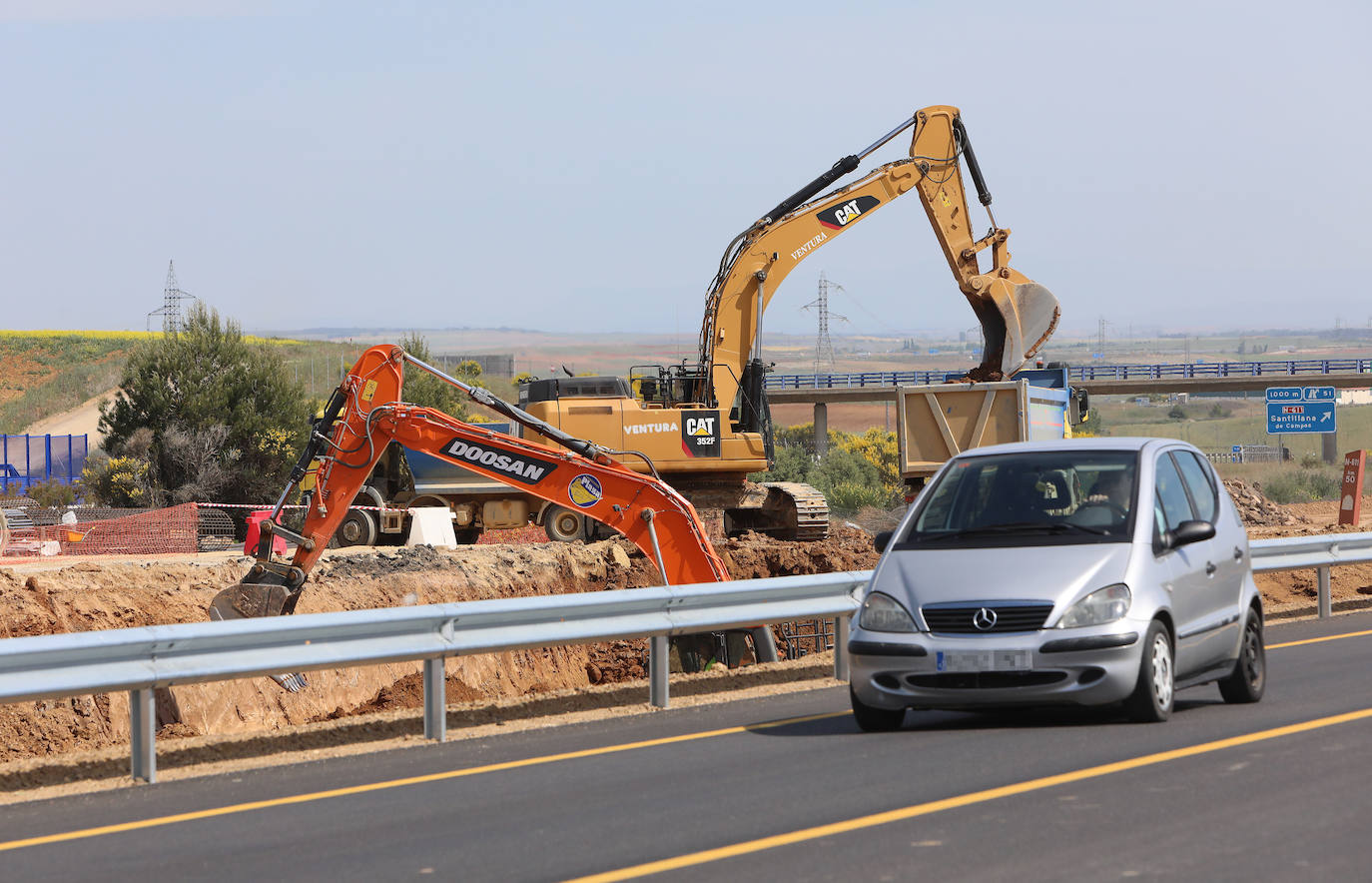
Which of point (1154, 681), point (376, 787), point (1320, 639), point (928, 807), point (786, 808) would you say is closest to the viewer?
point (928, 807)

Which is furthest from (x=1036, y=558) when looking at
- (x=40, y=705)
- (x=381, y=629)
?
(x=40, y=705)

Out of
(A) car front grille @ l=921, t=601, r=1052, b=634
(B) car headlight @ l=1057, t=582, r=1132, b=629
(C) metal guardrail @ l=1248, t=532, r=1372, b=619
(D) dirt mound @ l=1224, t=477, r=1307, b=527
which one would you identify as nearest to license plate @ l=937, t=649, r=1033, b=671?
(A) car front grille @ l=921, t=601, r=1052, b=634

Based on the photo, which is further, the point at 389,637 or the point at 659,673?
the point at 659,673

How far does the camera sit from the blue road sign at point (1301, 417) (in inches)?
1802

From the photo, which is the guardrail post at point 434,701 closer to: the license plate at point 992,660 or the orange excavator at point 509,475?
the license plate at point 992,660

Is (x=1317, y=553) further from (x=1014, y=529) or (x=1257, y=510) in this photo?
(x=1257, y=510)

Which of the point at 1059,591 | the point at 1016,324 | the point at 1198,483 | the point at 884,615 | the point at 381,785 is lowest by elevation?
the point at 381,785

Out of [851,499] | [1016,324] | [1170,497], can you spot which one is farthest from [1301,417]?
[1170,497]

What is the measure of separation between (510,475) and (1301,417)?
113 feet

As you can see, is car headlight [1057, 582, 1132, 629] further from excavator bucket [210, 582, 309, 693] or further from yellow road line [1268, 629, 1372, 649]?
excavator bucket [210, 582, 309, 693]

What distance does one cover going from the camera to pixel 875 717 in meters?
10.1

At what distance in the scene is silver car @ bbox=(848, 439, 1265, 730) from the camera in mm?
9422

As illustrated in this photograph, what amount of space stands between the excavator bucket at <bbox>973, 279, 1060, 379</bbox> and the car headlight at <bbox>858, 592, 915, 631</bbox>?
56.3ft

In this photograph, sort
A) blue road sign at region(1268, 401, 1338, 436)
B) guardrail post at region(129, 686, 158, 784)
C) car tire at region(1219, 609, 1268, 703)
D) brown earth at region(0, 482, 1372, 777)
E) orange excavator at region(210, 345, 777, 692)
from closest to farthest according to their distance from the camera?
guardrail post at region(129, 686, 158, 784), car tire at region(1219, 609, 1268, 703), brown earth at region(0, 482, 1372, 777), orange excavator at region(210, 345, 777, 692), blue road sign at region(1268, 401, 1338, 436)
